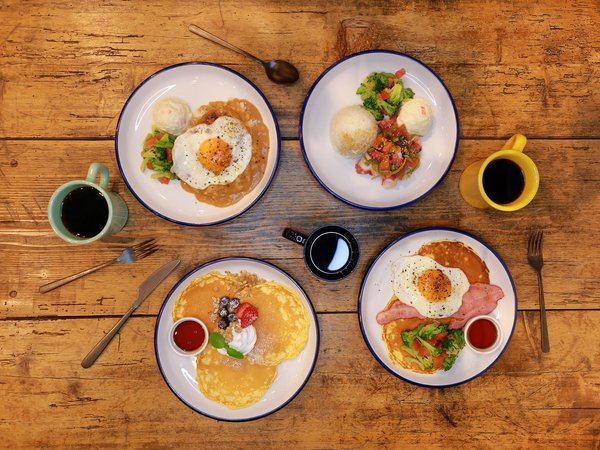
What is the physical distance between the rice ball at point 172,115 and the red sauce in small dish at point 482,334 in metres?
1.84

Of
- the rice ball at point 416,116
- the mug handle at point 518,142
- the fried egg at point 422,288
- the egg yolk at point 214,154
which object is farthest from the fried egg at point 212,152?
the mug handle at point 518,142

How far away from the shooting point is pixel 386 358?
2.46 m

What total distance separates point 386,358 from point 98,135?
1.98m

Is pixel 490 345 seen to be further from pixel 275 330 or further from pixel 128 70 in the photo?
pixel 128 70

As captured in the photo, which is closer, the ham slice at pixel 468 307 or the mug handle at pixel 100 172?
the mug handle at pixel 100 172

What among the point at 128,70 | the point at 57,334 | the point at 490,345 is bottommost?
the point at 57,334

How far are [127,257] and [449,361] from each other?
1786 mm

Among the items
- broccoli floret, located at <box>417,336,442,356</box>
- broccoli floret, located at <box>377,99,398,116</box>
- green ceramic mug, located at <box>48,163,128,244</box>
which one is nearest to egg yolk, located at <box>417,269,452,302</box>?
broccoli floret, located at <box>417,336,442,356</box>

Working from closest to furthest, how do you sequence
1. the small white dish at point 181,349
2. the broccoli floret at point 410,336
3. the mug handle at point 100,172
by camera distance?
the mug handle at point 100,172, the small white dish at point 181,349, the broccoli floret at point 410,336

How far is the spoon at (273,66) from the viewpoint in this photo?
2406 mm

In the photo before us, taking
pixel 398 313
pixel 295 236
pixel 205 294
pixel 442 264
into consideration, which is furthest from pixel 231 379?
pixel 442 264

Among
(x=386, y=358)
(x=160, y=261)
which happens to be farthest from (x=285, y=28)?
(x=386, y=358)

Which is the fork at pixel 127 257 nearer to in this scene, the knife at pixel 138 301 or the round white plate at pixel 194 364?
the knife at pixel 138 301

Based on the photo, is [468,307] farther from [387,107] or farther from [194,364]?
[194,364]
